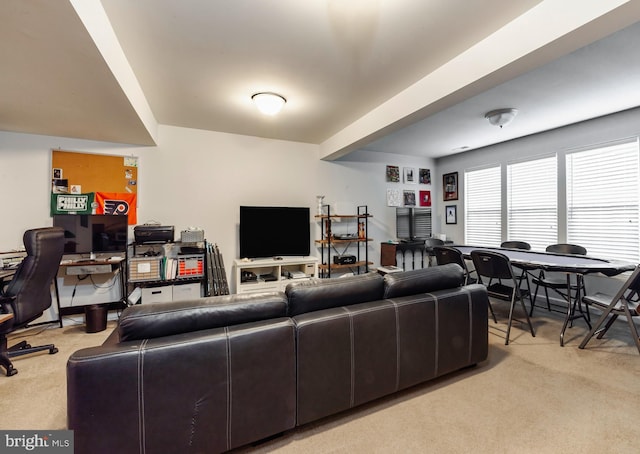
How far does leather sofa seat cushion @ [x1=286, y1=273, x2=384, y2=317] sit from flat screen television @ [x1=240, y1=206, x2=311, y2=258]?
2380 mm

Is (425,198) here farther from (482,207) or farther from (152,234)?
(152,234)

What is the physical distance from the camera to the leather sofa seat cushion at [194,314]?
1.29 metres

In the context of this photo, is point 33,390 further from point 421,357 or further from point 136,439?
point 421,357

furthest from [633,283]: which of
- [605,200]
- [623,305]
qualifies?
[605,200]

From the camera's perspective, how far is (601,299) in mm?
2615

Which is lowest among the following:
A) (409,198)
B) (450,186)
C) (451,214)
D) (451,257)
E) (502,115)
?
(451,257)

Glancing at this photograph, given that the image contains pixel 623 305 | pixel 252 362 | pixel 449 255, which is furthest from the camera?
pixel 449 255

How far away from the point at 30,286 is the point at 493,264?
13.9 ft

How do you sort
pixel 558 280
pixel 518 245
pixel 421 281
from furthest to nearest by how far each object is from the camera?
pixel 518 245 < pixel 558 280 < pixel 421 281

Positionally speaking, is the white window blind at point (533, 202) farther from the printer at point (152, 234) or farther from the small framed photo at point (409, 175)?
the printer at point (152, 234)

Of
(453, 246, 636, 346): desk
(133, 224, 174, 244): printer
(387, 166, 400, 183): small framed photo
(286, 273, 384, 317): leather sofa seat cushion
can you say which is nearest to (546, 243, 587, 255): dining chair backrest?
(453, 246, 636, 346): desk

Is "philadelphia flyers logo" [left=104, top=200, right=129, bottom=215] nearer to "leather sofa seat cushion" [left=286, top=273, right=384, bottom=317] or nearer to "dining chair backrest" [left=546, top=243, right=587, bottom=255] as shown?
"leather sofa seat cushion" [left=286, top=273, right=384, bottom=317]

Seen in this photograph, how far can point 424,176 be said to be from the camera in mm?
5609

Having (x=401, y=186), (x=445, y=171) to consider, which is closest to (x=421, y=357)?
(x=401, y=186)
